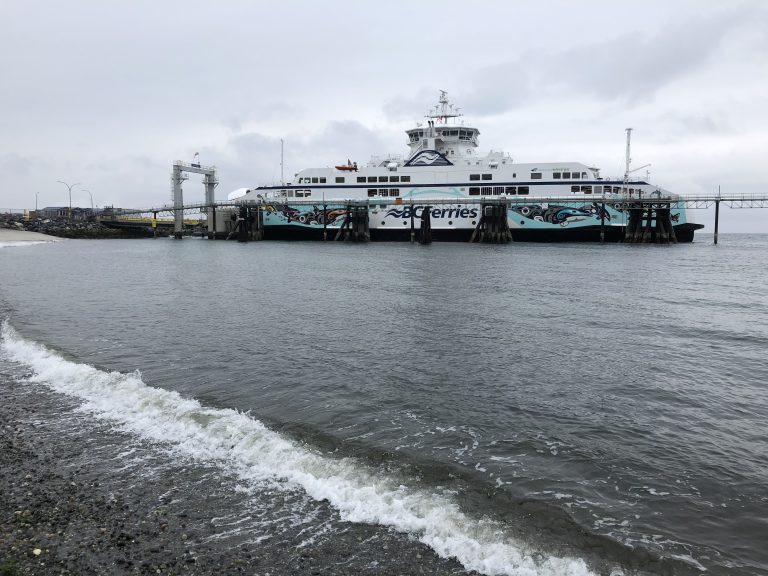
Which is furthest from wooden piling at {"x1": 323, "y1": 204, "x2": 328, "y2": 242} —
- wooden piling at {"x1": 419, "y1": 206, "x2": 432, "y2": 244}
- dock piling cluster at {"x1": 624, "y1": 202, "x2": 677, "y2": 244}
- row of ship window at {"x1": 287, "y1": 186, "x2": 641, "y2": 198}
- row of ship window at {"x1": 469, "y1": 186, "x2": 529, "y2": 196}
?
dock piling cluster at {"x1": 624, "y1": 202, "x2": 677, "y2": 244}

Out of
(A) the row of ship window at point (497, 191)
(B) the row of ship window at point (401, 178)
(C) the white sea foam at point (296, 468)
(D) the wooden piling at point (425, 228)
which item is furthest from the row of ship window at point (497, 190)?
(C) the white sea foam at point (296, 468)

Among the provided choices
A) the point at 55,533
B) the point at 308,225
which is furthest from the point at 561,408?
the point at 308,225

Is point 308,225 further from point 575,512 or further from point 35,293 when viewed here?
point 575,512

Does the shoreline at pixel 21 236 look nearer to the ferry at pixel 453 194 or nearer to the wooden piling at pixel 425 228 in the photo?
the ferry at pixel 453 194

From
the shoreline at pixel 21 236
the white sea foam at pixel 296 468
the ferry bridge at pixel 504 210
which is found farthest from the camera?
the shoreline at pixel 21 236

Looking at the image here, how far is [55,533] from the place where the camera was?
501 cm

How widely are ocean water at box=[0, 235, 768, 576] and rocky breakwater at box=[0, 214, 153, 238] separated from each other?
271 ft

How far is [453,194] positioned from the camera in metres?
59.8

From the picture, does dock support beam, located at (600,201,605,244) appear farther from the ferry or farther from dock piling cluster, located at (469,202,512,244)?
dock piling cluster, located at (469,202,512,244)

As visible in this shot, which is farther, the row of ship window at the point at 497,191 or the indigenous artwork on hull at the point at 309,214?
the indigenous artwork on hull at the point at 309,214

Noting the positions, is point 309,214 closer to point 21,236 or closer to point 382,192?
point 382,192

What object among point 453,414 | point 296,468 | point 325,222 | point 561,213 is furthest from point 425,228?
point 296,468

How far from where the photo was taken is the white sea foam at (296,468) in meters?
4.96

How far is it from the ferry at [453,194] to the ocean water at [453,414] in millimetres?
38242
